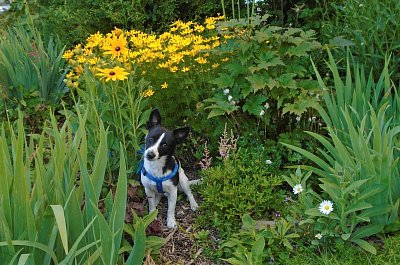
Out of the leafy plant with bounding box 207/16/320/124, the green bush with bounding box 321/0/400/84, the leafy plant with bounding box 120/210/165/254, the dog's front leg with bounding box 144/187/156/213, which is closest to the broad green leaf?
the leafy plant with bounding box 120/210/165/254

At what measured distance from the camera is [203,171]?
330cm

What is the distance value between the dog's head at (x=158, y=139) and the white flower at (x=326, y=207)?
87 centimetres

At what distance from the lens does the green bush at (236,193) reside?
10.1ft

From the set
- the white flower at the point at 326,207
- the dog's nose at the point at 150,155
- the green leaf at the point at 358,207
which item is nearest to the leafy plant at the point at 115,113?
the dog's nose at the point at 150,155

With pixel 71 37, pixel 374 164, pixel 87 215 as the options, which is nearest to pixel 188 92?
pixel 374 164

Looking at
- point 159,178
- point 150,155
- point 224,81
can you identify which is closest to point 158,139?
point 150,155

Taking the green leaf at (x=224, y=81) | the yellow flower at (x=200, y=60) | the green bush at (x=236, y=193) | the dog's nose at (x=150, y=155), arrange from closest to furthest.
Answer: the dog's nose at (x=150, y=155) → the green bush at (x=236, y=193) → the green leaf at (x=224, y=81) → the yellow flower at (x=200, y=60)

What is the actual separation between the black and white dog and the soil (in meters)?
0.08

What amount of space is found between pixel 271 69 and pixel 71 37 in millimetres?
2674

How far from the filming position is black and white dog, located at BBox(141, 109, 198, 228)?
121 inches

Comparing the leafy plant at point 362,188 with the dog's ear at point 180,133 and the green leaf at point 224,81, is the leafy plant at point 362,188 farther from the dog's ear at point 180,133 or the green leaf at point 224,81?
the green leaf at point 224,81

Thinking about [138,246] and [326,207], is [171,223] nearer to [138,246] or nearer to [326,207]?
[326,207]

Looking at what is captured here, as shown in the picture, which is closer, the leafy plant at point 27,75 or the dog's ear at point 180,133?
the dog's ear at point 180,133

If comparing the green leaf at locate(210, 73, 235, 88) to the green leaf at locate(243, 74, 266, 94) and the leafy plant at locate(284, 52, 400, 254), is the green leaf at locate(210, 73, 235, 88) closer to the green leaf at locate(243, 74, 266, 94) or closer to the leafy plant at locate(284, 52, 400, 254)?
the green leaf at locate(243, 74, 266, 94)
